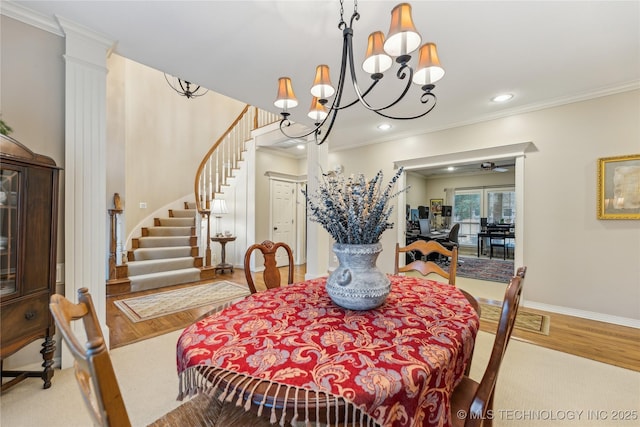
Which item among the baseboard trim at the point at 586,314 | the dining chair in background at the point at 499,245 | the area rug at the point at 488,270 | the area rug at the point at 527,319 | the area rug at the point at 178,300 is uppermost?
the dining chair in background at the point at 499,245

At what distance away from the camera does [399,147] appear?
4430 mm

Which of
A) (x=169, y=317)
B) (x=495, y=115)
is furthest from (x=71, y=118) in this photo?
(x=495, y=115)

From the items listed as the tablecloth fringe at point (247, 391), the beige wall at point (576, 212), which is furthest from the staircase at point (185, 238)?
the beige wall at point (576, 212)

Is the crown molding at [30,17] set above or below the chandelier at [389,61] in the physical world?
above

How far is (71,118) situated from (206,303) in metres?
2.39

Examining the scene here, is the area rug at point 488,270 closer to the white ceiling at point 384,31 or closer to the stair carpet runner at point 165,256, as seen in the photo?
the white ceiling at point 384,31

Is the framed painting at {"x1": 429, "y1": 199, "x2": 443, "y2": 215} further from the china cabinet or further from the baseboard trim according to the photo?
the china cabinet

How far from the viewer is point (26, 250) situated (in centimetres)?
160

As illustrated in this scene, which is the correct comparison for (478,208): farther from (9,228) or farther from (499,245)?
(9,228)

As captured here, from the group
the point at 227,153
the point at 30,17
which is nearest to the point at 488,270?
the point at 227,153

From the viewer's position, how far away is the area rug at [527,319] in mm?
2633

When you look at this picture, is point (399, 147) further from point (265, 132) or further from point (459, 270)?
point (459, 270)

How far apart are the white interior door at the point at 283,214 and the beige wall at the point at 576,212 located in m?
3.88

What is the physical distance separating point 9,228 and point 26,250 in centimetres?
15
